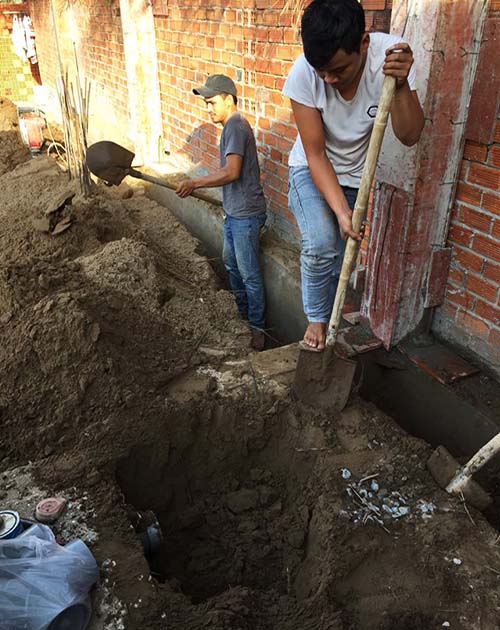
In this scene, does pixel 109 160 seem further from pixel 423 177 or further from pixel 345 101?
pixel 423 177

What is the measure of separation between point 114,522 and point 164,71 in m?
5.42

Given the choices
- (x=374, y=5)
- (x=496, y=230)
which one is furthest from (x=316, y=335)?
(x=374, y=5)

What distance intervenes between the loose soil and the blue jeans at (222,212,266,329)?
→ 2.59 feet

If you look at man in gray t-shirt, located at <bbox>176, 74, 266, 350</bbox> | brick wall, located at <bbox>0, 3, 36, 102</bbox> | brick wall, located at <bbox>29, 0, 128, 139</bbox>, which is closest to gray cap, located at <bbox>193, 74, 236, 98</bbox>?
man in gray t-shirt, located at <bbox>176, 74, 266, 350</bbox>

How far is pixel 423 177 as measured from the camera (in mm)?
2656

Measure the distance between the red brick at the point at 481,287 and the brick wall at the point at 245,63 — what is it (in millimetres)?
1461

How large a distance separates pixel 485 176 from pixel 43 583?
2.57 meters

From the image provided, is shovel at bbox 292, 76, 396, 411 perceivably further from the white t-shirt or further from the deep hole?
the white t-shirt

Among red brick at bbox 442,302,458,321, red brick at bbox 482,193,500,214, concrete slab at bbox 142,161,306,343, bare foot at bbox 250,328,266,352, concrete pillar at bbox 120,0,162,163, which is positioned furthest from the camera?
concrete pillar at bbox 120,0,162,163

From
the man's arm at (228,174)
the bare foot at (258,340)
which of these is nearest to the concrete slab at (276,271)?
the bare foot at (258,340)

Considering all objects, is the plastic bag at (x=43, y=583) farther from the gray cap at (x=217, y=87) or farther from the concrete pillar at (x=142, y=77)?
the concrete pillar at (x=142, y=77)

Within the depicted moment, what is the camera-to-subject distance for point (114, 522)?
2.12m

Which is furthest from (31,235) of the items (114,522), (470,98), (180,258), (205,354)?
(470,98)

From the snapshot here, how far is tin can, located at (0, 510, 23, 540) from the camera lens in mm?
1827
